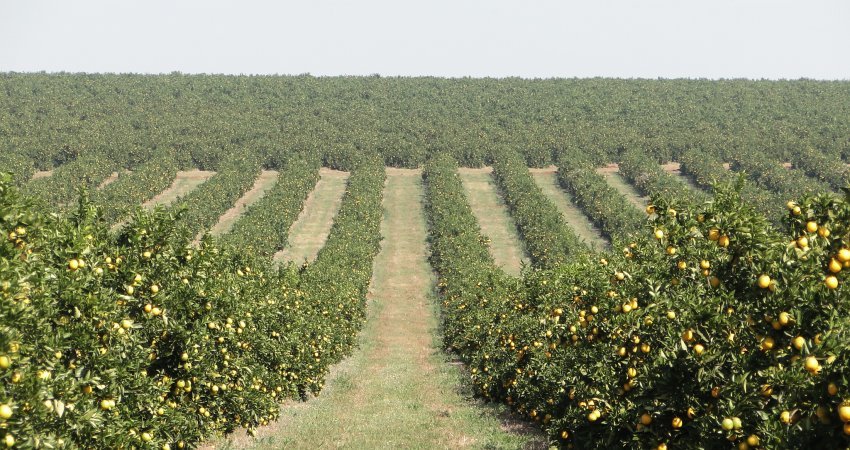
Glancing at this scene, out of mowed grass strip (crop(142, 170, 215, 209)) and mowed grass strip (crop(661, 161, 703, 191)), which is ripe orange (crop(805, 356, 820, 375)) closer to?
mowed grass strip (crop(142, 170, 215, 209))

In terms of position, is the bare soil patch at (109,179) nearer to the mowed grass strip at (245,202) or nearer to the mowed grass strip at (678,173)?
the mowed grass strip at (245,202)

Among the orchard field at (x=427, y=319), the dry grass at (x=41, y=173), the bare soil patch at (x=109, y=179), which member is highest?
the orchard field at (x=427, y=319)

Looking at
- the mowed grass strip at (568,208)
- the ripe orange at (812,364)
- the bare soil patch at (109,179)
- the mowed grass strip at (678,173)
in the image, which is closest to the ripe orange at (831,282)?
the ripe orange at (812,364)

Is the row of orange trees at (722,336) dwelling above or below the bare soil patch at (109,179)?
above

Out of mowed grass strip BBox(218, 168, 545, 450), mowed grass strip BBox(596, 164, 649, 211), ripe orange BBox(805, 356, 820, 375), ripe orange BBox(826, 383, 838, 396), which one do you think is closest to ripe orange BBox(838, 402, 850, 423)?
ripe orange BBox(826, 383, 838, 396)

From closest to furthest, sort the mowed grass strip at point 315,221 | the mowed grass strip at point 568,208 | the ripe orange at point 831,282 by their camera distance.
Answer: the ripe orange at point 831,282
the mowed grass strip at point 315,221
the mowed grass strip at point 568,208

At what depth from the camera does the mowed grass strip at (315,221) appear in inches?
2616

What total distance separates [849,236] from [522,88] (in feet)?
570

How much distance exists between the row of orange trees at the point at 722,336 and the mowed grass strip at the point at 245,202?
5325 centimetres

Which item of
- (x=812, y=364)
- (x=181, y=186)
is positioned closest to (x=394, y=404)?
(x=812, y=364)

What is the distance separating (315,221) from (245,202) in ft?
36.9

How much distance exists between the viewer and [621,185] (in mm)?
89875

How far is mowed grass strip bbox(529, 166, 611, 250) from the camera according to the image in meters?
68.7

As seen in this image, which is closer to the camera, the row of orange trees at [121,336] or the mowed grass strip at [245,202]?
the row of orange trees at [121,336]
